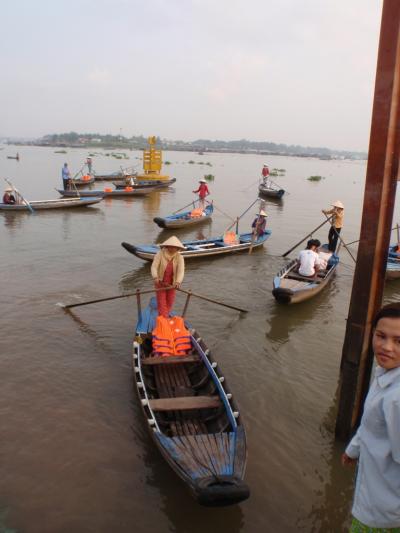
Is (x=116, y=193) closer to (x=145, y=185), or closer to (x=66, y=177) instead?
(x=145, y=185)

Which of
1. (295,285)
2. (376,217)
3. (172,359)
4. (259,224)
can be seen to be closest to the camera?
(376,217)

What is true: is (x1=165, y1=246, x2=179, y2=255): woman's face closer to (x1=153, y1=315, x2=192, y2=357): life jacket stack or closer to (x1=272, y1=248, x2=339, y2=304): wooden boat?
(x1=153, y1=315, x2=192, y2=357): life jacket stack

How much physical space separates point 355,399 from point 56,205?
20.4m

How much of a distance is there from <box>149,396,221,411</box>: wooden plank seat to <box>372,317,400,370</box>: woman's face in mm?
3544

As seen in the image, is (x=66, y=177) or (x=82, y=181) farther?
(x=82, y=181)

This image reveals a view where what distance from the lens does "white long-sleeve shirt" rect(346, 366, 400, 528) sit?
2.20 meters

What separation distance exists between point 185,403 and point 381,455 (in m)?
3.56

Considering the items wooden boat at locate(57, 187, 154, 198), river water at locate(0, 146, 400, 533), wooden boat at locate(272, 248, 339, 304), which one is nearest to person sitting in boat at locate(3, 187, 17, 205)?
wooden boat at locate(57, 187, 154, 198)

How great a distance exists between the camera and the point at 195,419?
5520mm

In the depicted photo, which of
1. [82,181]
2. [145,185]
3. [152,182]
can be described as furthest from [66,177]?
[152,182]

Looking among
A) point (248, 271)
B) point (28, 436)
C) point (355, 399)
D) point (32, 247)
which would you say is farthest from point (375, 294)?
point (32, 247)

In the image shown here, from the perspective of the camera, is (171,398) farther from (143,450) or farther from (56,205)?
(56,205)

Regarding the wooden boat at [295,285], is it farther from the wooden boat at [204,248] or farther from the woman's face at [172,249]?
the wooden boat at [204,248]

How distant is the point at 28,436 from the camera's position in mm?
5559
